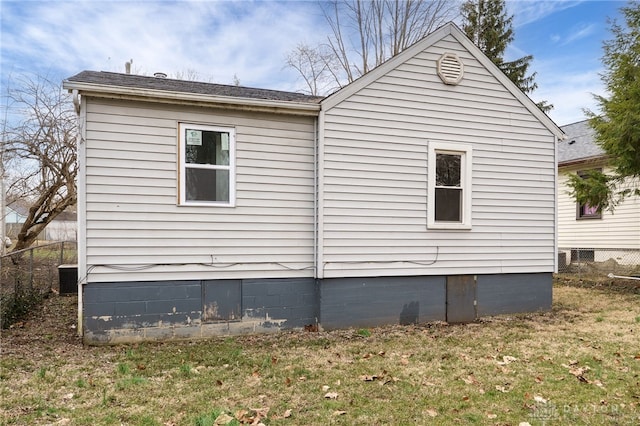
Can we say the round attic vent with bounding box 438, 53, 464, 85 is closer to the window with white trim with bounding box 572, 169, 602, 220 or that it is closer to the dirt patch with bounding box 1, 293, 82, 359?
the dirt patch with bounding box 1, 293, 82, 359

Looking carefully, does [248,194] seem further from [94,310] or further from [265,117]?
[94,310]

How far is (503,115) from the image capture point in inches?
Answer: 328

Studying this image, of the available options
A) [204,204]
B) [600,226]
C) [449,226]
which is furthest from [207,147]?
[600,226]

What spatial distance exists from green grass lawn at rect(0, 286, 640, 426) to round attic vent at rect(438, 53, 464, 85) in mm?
4421

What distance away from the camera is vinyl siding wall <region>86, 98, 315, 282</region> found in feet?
20.5

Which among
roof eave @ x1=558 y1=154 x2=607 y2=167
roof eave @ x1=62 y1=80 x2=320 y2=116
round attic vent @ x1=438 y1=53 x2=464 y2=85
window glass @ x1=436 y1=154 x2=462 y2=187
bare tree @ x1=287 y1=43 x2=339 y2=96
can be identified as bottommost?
window glass @ x1=436 y1=154 x2=462 y2=187

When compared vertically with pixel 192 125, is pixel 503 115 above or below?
above

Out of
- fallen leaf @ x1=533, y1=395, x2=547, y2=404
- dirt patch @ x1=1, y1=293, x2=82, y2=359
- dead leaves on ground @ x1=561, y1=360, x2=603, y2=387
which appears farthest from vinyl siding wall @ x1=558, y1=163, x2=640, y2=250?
dirt patch @ x1=1, y1=293, x2=82, y2=359

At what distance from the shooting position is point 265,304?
699cm

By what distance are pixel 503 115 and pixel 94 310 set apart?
7743mm

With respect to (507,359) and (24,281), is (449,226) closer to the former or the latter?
(507,359)

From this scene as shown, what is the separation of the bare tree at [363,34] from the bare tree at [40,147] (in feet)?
40.1

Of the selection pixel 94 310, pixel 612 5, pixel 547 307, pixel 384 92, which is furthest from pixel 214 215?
pixel 612 5

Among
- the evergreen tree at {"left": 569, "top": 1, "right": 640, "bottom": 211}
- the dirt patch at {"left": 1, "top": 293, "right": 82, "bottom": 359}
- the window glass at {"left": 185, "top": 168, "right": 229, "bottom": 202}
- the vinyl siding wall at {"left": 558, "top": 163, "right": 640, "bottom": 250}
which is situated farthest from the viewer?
the vinyl siding wall at {"left": 558, "top": 163, "right": 640, "bottom": 250}
